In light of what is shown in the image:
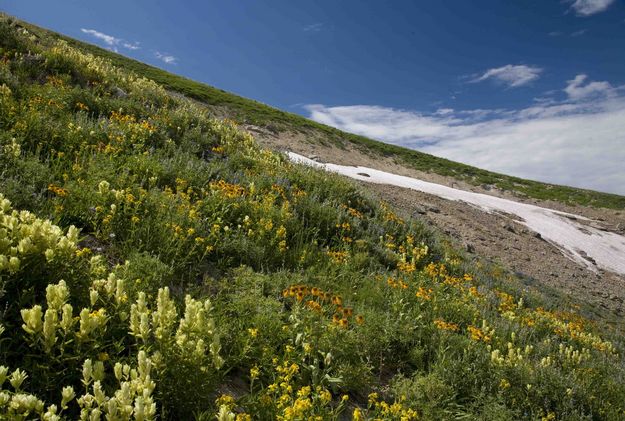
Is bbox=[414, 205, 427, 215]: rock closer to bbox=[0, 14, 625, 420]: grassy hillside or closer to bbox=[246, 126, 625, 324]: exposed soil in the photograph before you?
bbox=[246, 126, 625, 324]: exposed soil

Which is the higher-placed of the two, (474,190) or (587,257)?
(474,190)

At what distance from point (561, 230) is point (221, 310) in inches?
1038

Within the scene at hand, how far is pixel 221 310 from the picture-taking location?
3904 mm

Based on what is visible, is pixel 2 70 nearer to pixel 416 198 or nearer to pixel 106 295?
pixel 106 295

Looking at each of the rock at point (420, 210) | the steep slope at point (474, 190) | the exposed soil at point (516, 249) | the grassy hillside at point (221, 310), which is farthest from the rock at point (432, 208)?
→ the grassy hillside at point (221, 310)

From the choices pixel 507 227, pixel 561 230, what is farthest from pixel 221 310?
pixel 561 230

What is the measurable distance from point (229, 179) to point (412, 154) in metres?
48.5

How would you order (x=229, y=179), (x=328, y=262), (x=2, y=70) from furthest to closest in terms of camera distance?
(x=2, y=70) → (x=229, y=179) → (x=328, y=262)

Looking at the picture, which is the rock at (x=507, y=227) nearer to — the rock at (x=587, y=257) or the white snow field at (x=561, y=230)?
the white snow field at (x=561, y=230)

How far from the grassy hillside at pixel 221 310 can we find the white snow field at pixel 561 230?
572 inches

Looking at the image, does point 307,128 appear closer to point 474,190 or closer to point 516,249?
point 474,190

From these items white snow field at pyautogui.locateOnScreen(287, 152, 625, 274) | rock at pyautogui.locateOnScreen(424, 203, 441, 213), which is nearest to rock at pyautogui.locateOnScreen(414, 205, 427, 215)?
rock at pyautogui.locateOnScreen(424, 203, 441, 213)

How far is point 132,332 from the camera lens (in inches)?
112

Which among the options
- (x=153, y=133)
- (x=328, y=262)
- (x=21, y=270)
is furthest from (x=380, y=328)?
(x=153, y=133)
